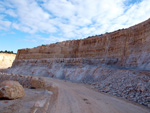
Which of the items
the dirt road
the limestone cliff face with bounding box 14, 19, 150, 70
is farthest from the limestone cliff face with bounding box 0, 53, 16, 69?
the dirt road

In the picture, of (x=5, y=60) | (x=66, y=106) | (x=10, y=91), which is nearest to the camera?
(x=66, y=106)

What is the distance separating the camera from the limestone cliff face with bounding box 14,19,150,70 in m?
17.2

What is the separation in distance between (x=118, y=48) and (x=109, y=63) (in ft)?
10.4

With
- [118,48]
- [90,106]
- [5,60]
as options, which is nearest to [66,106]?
[90,106]

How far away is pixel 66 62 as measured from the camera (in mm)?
29297

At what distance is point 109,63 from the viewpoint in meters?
21.9

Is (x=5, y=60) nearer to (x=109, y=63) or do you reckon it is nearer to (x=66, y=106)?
(x=109, y=63)

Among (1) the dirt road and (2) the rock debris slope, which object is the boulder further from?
(2) the rock debris slope

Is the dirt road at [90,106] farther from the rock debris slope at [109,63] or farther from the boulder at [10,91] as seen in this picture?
the boulder at [10,91]

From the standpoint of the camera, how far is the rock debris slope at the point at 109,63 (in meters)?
10.4

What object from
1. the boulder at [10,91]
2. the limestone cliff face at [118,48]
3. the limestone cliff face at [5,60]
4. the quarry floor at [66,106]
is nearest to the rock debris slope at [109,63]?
the limestone cliff face at [118,48]

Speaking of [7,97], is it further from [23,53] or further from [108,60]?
[23,53]

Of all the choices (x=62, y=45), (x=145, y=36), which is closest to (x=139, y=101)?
(x=145, y=36)

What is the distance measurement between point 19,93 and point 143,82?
8872 mm
